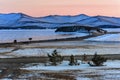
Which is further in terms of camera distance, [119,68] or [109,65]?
[109,65]

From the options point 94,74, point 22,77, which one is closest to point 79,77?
point 94,74

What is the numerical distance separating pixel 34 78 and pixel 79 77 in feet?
5.48

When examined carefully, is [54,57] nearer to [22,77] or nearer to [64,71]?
[64,71]

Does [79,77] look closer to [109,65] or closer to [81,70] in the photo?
[81,70]

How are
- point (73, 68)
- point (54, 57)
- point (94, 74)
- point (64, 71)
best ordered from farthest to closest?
point (54, 57)
point (73, 68)
point (64, 71)
point (94, 74)

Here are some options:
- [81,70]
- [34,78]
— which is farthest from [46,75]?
[81,70]

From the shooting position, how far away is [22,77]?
15.3 meters

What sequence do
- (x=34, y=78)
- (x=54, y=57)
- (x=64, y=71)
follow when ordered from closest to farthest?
1. (x=34, y=78)
2. (x=64, y=71)
3. (x=54, y=57)

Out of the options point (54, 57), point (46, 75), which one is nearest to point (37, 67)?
point (54, 57)

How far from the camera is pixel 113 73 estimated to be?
1648cm

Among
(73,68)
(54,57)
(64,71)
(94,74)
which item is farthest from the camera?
(54,57)

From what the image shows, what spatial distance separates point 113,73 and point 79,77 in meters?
1.78

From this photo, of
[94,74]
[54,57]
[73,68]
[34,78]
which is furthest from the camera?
[54,57]

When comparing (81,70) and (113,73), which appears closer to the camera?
(113,73)
